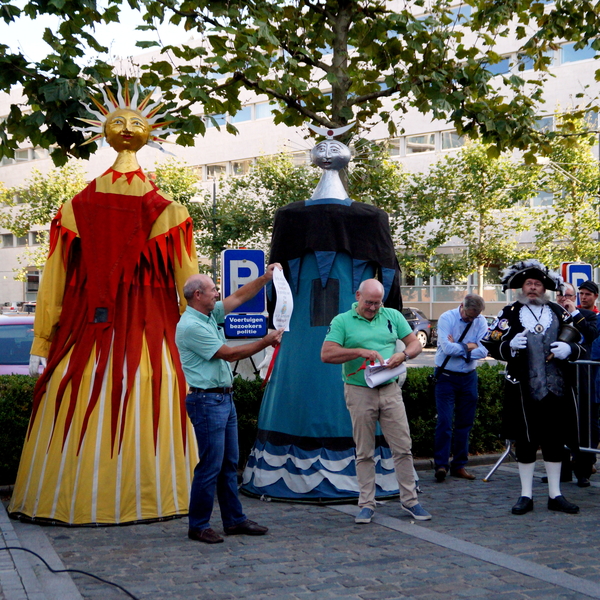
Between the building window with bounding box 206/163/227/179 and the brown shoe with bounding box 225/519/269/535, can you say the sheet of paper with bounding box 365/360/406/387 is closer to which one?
the brown shoe with bounding box 225/519/269/535

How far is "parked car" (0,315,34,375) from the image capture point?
1016 centimetres

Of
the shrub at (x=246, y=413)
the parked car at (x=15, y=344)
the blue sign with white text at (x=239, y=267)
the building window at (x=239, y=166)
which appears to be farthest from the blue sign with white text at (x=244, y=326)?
the building window at (x=239, y=166)

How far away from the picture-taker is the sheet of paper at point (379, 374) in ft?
20.8

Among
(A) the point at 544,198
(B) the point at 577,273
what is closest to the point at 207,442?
(B) the point at 577,273

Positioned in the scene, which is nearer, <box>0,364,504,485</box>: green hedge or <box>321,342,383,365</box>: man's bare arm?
<box>321,342,383,365</box>: man's bare arm

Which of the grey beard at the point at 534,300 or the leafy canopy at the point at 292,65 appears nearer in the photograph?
the grey beard at the point at 534,300

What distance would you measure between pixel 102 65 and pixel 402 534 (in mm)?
5767

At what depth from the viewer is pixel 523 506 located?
22.3ft

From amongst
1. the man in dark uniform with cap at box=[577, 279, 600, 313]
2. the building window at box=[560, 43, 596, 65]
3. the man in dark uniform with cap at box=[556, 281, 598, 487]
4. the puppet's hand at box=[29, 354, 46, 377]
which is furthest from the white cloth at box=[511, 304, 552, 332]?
the building window at box=[560, 43, 596, 65]

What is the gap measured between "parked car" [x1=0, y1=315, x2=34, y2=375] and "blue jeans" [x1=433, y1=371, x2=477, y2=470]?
188 inches

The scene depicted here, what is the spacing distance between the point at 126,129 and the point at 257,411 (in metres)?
3.03

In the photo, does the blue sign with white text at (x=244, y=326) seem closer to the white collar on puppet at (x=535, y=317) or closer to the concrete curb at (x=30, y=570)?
the white collar on puppet at (x=535, y=317)

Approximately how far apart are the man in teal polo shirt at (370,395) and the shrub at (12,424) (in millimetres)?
2925

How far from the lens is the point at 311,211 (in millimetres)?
7488
